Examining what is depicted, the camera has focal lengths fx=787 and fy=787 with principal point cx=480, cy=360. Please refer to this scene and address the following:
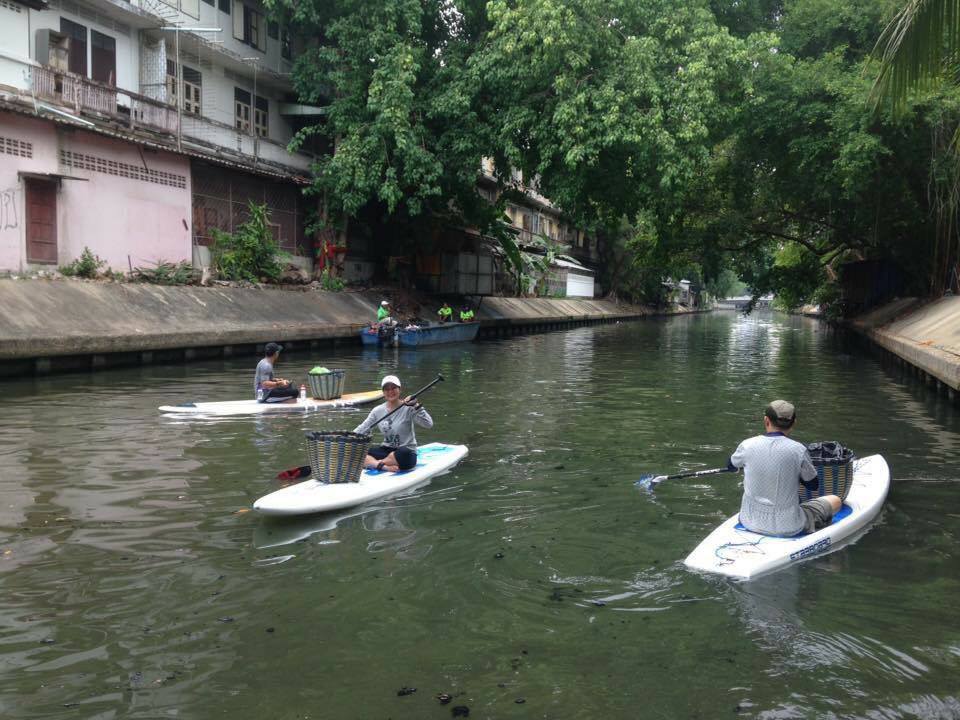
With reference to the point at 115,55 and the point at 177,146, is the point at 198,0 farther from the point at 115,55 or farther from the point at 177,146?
the point at 177,146

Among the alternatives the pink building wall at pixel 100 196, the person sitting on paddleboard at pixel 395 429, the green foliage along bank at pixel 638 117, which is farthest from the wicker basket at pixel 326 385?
the green foliage along bank at pixel 638 117

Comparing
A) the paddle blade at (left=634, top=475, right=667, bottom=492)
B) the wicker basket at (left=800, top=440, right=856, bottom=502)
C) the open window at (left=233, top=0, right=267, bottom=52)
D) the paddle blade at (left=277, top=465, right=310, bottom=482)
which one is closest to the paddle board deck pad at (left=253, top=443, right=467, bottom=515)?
the paddle blade at (left=277, top=465, right=310, bottom=482)

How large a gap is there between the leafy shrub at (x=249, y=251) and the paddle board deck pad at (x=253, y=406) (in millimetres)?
11515

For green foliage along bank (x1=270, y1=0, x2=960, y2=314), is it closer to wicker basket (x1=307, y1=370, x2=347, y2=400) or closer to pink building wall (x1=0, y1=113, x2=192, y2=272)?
pink building wall (x1=0, y1=113, x2=192, y2=272)

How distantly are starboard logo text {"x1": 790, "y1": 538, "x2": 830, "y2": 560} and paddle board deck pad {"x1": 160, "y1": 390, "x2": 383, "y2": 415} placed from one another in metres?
8.24

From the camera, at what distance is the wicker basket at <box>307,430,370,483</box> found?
7.22 metres

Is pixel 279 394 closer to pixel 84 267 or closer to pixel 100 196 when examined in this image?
pixel 84 267

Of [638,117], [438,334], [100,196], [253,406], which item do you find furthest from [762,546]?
[438,334]

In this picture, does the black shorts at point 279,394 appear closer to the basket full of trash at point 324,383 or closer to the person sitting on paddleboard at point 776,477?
the basket full of trash at point 324,383

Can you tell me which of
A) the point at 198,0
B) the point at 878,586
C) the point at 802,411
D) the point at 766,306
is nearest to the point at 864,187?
the point at 802,411

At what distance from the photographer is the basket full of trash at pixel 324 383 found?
12555 millimetres

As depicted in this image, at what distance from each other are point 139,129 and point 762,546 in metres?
A: 20.0

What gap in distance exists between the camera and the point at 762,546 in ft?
18.8

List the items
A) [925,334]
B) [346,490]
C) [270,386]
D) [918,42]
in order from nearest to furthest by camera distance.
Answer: [918,42] < [346,490] < [270,386] < [925,334]
